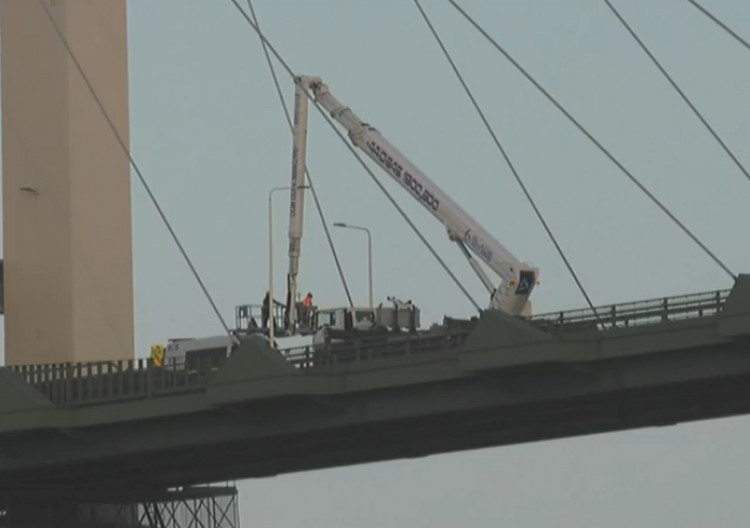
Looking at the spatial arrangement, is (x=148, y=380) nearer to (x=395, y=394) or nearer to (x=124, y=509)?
(x=395, y=394)

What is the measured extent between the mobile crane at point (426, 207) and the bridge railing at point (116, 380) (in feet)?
30.9

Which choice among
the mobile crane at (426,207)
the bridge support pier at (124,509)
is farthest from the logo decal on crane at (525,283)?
the bridge support pier at (124,509)

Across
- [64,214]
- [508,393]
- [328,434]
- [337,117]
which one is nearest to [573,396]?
[508,393]

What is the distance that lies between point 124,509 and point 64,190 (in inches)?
465

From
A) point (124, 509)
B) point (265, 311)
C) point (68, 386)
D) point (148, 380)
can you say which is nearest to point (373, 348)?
point (148, 380)

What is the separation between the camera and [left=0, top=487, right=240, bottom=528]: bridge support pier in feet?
343

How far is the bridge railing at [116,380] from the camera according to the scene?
90438 mm

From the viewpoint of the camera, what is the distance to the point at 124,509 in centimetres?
10912

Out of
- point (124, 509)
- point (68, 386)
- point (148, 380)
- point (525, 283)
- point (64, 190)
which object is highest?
point (64, 190)

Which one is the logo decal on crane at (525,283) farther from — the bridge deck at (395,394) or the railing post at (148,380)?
the railing post at (148,380)

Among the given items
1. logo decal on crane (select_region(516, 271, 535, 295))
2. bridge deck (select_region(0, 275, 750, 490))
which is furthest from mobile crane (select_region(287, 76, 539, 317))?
bridge deck (select_region(0, 275, 750, 490))

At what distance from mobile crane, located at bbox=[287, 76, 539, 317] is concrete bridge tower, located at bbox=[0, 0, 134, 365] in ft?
31.5

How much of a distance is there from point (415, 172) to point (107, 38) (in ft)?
56.1

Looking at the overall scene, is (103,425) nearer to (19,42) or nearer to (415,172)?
(415,172)
